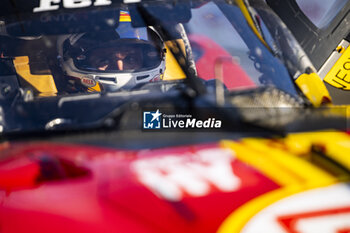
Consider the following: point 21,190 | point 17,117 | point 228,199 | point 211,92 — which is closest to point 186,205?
point 228,199

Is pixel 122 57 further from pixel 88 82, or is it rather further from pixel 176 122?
pixel 176 122

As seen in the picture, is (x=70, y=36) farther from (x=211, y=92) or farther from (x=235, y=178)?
(x=235, y=178)

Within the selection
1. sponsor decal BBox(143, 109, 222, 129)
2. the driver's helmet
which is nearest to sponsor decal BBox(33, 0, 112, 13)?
the driver's helmet

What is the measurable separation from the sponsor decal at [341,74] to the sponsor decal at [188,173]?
155 centimetres

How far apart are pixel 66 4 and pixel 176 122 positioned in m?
0.68

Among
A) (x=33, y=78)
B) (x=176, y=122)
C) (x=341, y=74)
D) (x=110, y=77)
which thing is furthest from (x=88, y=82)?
(x=341, y=74)

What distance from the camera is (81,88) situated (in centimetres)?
177

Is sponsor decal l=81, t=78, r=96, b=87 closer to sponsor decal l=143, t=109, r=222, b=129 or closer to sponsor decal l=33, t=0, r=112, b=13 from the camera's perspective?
sponsor decal l=33, t=0, r=112, b=13

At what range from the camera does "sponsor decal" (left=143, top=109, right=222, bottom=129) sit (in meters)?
1.15

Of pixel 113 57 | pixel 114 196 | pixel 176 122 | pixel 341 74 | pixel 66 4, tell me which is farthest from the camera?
pixel 341 74

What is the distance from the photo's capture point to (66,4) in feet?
4.92

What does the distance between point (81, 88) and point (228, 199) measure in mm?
1126

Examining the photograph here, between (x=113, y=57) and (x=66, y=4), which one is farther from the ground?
(x=66, y=4)

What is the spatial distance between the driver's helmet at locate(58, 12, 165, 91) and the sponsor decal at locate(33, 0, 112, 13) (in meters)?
0.15
